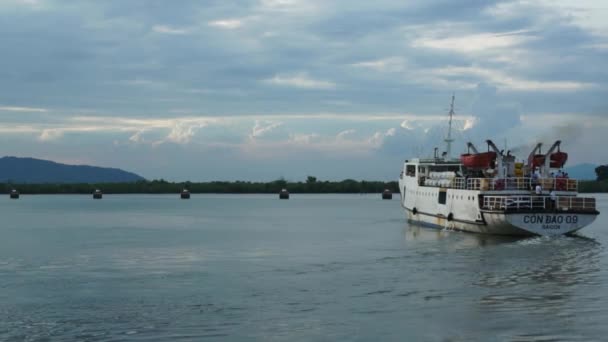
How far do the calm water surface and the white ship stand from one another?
50.2 inches

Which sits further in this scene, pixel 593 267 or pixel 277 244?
pixel 277 244

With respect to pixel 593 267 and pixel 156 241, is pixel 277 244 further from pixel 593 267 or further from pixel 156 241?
pixel 593 267

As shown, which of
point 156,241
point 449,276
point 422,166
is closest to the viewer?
point 449,276

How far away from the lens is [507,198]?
164 ft

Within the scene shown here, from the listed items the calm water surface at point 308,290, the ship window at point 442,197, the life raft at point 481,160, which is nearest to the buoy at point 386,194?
the ship window at point 442,197

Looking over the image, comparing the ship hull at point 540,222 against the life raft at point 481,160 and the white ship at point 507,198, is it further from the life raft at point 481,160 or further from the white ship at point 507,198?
the life raft at point 481,160

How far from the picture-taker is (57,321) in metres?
23.6

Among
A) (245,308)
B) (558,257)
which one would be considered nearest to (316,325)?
(245,308)

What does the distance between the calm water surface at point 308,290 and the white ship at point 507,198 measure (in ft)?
4.18

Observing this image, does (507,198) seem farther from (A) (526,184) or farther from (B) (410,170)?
(B) (410,170)

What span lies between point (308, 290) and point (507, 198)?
78.7ft

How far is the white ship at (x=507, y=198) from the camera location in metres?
49.7

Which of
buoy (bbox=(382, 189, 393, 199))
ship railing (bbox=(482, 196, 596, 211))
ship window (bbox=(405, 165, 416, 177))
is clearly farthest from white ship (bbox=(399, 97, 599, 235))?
buoy (bbox=(382, 189, 393, 199))

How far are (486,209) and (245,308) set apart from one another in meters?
29.4
